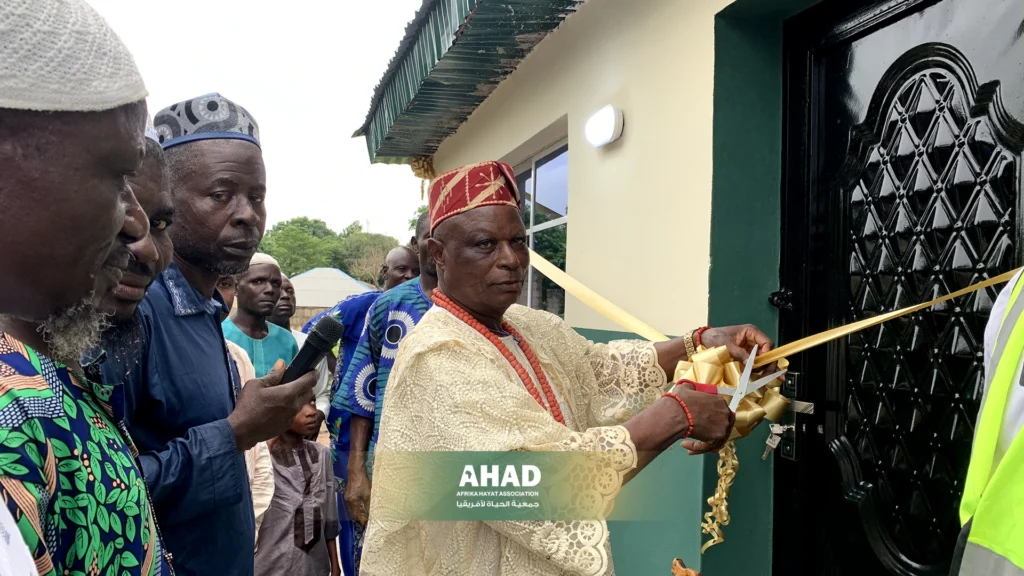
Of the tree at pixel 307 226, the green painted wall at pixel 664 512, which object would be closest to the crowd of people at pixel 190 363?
the green painted wall at pixel 664 512

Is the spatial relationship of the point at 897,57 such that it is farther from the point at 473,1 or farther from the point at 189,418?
the point at 189,418

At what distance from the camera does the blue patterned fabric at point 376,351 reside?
10.4 ft

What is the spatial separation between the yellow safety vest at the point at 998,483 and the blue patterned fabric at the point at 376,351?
243 cm

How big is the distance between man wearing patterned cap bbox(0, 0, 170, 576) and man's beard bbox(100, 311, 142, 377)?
0.44 metres

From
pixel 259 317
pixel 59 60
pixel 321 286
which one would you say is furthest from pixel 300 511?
pixel 321 286

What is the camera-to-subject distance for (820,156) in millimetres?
2570

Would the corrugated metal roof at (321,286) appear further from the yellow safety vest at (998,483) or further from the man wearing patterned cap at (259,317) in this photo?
the yellow safety vest at (998,483)

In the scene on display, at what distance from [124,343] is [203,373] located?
0.94 ft

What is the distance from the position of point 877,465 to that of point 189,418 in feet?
7.47

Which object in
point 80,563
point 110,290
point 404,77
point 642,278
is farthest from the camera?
point 404,77

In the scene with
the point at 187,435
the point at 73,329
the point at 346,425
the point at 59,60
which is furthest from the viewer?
the point at 346,425

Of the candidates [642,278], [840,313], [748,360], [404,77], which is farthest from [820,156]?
[404,77]

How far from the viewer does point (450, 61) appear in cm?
465

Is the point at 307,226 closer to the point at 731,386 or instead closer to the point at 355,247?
the point at 355,247
